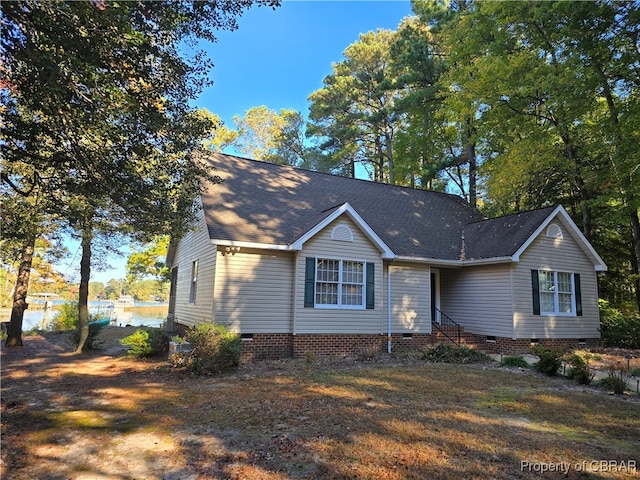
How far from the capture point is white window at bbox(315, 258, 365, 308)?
12117 millimetres

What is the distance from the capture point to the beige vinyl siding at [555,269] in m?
13.6

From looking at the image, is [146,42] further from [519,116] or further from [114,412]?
[519,116]

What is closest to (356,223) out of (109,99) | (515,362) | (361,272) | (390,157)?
(361,272)

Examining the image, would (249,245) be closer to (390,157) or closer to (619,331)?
(619,331)

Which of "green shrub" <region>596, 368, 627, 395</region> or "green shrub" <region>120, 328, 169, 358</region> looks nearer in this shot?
"green shrub" <region>596, 368, 627, 395</region>

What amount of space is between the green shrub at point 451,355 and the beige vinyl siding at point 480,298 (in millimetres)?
2362

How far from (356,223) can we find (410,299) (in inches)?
133

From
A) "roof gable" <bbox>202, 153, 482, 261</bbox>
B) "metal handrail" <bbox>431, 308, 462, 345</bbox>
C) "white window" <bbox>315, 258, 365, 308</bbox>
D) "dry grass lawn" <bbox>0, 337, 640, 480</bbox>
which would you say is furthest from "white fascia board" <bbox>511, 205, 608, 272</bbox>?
"dry grass lawn" <bbox>0, 337, 640, 480</bbox>

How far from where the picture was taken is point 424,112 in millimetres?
25734

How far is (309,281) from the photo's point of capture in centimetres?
1187

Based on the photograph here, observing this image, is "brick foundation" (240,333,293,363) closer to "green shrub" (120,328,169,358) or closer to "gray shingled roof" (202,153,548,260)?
"green shrub" (120,328,169,358)

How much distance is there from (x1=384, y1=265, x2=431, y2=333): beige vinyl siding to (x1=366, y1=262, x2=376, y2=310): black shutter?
3.14ft

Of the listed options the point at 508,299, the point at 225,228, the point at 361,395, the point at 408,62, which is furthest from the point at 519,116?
the point at 361,395

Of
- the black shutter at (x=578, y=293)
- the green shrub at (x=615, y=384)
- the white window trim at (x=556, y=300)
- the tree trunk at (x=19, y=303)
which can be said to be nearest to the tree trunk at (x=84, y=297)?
the tree trunk at (x=19, y=303)
